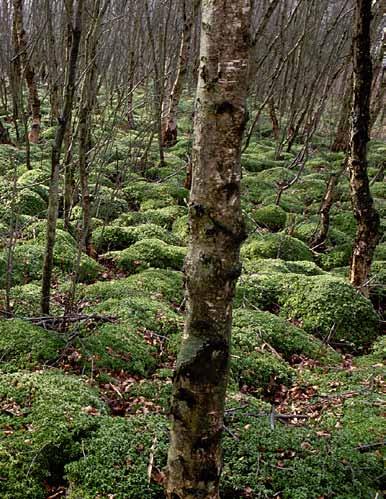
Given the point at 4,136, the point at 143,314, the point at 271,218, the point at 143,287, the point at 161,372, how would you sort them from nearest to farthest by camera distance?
the point at 161,372 → the point at 143,314 → the point at 143,287 → the point at 271,218 → the point at 4,136

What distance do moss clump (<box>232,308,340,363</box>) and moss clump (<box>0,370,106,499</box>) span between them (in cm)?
170

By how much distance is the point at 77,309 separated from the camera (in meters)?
4.24

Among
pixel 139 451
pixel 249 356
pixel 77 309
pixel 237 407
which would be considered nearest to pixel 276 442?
pixel 237 407

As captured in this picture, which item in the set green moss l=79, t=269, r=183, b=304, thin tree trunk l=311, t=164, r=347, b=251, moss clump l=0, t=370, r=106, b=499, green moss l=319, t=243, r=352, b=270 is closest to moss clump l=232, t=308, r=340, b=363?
green moss l=79, t=269, r=183, b=304

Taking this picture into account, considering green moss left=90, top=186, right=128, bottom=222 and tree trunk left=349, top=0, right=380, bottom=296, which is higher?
tree trunk left=349, top=0, right=380, bottom=296

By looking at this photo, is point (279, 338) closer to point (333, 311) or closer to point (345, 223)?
point (333, 311)

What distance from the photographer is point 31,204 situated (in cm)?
752

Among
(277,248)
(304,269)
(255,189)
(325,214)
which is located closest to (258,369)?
(304,269)

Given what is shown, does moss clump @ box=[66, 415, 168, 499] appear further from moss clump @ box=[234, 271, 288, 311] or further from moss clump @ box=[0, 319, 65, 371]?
moss clump @ box=[234, 271, 288, 311]

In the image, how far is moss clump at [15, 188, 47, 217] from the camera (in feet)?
24.1

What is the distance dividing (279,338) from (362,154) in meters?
2.09

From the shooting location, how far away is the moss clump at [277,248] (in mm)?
6852

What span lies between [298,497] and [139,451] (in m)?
0.92

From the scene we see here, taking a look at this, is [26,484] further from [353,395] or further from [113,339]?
[353,395]
